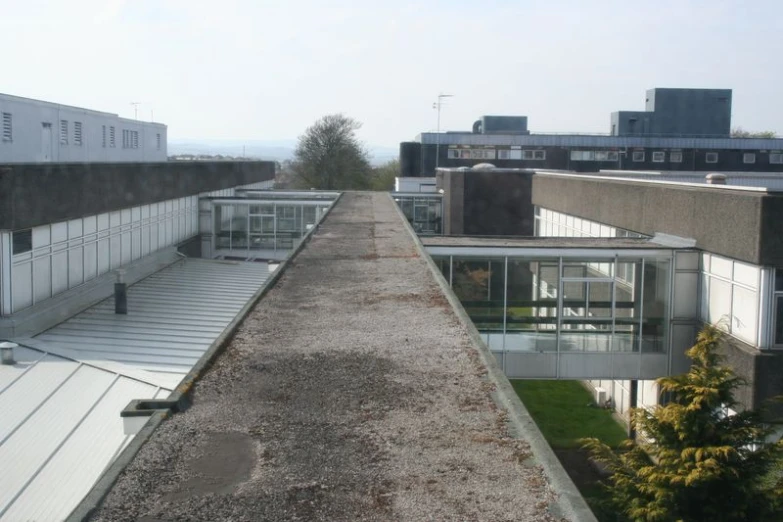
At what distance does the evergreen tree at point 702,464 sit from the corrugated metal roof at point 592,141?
49134 mm

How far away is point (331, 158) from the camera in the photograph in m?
62.1

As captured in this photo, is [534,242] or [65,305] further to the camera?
[534,242]

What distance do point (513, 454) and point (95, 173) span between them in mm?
15655

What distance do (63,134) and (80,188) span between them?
13633mm

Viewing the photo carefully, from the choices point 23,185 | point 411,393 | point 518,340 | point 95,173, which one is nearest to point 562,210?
point 518,340

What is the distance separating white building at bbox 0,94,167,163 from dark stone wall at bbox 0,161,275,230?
3.02 m

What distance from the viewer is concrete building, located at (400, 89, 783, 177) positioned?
2235 inches

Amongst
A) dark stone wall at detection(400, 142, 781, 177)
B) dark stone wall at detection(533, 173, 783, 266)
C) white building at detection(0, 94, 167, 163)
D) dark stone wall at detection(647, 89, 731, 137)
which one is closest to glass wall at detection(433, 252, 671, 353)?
dark stone wall at detection(533, 173, 783, 266)

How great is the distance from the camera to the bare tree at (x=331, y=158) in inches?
2425

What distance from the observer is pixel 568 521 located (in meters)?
4.03

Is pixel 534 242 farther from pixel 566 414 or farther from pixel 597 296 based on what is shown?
pixel 566 414

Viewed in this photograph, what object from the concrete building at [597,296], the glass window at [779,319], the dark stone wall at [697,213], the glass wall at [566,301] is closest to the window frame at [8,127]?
the concrete building at [597,296]

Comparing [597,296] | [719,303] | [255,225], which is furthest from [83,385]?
[255,225]

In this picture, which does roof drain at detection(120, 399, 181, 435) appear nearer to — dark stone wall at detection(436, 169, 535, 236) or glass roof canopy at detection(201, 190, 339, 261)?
glass roof canopy at detection(201, 190, 339, 261)
